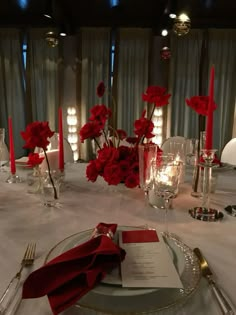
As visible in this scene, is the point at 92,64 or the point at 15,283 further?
the point at 92,64

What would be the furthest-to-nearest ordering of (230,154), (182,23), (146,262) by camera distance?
1. (182,23)
2. (230,154)
3. (146,262)

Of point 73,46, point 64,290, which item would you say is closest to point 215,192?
point 64,290

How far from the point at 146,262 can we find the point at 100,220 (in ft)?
1.26

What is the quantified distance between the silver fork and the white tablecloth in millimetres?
18

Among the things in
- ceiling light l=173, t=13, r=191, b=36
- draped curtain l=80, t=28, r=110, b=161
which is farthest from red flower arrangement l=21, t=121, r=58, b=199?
draped curtain l=80, t=28, r=110, b=161

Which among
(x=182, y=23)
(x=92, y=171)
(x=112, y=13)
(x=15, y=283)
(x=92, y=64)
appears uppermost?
(x=112, y=13)

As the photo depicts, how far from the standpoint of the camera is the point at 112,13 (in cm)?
460

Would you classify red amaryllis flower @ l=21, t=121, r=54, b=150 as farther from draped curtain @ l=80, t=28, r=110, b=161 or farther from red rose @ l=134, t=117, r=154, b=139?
draped curtain @ l=80, t=28, r=110, b=161

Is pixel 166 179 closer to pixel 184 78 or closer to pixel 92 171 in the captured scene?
pixel 92 171

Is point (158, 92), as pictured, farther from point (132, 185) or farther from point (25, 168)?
point (25, 168)

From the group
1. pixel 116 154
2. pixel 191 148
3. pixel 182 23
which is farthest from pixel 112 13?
pixel 116 154

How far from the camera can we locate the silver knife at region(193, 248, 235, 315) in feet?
1.97

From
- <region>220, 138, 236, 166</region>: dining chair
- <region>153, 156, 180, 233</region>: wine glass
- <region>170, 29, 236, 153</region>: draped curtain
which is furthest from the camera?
<region>170, 29, 236, 153</region>: draped curtain

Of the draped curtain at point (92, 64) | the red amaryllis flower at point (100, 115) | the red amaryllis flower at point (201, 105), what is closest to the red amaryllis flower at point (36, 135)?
the red amaryllis flower at point (100, 115)
